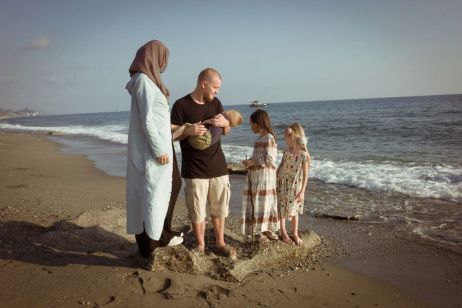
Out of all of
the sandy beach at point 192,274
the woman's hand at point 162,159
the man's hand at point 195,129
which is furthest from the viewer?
the man's hand at point 195,129

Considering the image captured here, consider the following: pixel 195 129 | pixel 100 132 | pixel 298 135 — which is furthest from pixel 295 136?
pixel 100 132

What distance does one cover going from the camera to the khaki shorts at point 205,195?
3.30 metres

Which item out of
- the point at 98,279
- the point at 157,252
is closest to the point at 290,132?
the point at 157,252

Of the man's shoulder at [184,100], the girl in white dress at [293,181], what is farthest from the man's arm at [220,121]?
the girl in white dress at [293,181]

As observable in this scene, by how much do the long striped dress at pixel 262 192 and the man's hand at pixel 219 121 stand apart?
0.54 m

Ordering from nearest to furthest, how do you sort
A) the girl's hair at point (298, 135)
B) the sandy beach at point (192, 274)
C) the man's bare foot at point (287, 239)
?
the sandy beach at point (192, 274)
the man's bare foot at point (287, 239)
the girl's hair at point (298, 135)

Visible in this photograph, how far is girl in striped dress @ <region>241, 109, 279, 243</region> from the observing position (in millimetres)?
3617

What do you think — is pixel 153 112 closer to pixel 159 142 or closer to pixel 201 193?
pixel 159 142

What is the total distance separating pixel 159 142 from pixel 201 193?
28.4 inches

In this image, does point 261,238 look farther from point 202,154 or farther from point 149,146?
point 149,146

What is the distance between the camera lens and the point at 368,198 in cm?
677

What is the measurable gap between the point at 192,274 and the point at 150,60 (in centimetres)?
192

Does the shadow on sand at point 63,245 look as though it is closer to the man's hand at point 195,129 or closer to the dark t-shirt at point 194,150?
the dark t-shirt at point 194,150

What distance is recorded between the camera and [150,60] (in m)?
2.96
